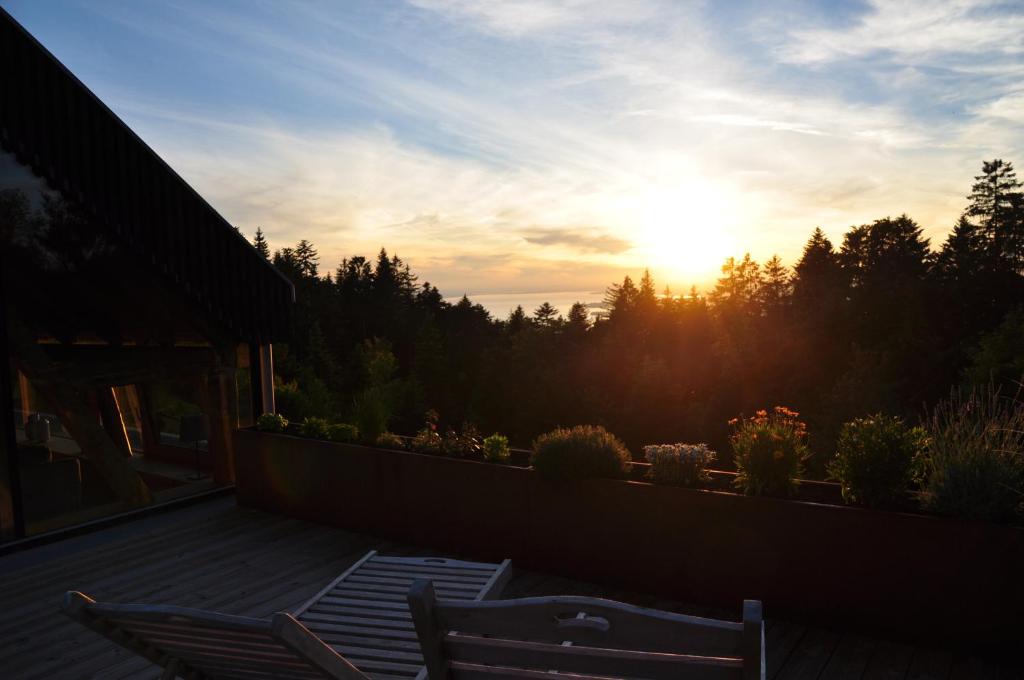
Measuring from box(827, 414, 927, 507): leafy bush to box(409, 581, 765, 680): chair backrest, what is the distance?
2.50m

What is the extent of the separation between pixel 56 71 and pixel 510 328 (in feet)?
170

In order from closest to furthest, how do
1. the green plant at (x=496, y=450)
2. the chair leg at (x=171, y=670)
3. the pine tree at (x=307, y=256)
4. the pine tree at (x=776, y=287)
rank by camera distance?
the chair leg at (x=171, y=670) < the green plant at (x=496, y=450) < the pine tree at (x=776, y=287) < the pine tree at (x=307, y=256)

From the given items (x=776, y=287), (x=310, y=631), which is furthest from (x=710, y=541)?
(x=776, y=287)

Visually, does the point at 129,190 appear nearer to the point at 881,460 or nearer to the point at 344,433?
the point at 344,433

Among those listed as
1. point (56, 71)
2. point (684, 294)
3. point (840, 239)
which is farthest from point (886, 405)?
point (56, 71)

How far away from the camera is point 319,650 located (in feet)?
5.81

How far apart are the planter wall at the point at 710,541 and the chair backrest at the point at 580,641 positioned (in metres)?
2.40

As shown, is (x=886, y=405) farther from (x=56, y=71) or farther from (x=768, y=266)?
(x=56, y=71)

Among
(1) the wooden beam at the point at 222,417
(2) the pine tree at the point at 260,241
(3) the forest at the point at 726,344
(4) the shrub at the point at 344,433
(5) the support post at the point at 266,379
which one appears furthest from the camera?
(2) the pine tree at the point at 260,241

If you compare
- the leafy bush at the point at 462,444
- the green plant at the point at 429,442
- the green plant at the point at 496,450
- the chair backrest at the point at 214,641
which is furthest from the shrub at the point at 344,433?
the chair backrest at the point at 214,641

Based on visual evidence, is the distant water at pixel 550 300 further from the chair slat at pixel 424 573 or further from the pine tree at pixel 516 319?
the chair slat at pixel 424 573

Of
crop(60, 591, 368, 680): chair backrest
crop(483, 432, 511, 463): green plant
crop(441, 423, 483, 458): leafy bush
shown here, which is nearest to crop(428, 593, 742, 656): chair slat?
crop(60, 591, 368, 680): chair backrest

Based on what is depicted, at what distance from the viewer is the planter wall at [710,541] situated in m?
3.35

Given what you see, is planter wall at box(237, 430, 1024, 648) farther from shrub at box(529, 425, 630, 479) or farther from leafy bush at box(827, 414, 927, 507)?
leafy bush at box(827, 414, 927, 507)
